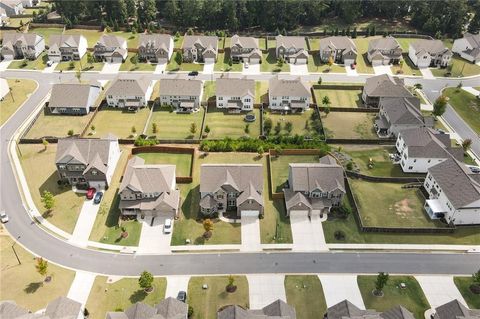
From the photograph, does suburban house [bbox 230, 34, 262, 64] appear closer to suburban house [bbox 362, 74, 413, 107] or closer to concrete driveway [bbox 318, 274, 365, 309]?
suburban house [bbox 362, 74, 413, 107]

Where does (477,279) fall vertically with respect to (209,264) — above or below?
above

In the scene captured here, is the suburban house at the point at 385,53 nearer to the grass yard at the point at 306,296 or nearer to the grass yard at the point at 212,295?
the grass yard at the point at 306,296

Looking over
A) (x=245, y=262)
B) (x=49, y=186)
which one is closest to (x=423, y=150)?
(x=245, y=262)

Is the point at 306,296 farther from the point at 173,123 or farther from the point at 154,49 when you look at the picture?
the point at 154,49

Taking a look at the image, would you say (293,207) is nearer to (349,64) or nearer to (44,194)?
(44,194)

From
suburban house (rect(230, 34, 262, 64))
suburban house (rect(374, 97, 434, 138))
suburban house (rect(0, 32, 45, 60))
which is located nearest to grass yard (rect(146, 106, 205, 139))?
suburban house (rect(230, 34, 262, 64))

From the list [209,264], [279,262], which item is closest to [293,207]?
[279,262]
